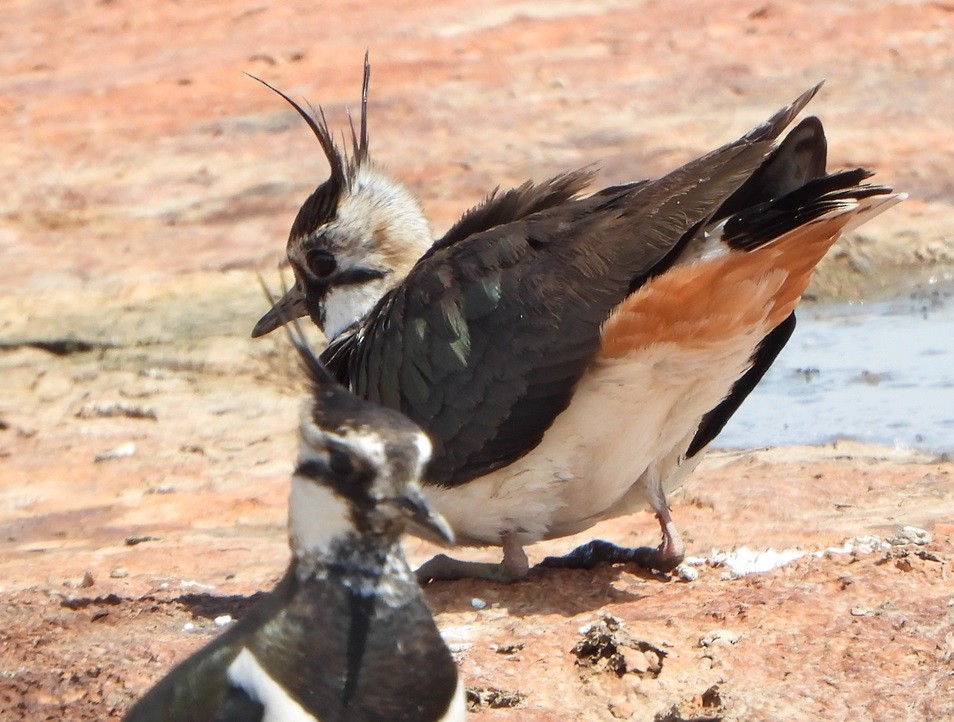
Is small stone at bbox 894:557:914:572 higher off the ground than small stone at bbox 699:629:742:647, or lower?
lower

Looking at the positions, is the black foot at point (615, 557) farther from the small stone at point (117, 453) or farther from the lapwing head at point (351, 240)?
the small stone at point (117, 453)

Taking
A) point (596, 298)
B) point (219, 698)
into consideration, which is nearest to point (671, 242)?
point (596, 298)

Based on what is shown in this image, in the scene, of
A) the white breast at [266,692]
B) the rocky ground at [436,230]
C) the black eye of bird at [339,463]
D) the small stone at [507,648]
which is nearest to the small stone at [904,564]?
the rocky ground at [436,230]

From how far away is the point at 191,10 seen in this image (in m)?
16.7

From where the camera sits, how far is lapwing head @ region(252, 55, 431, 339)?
665 cm

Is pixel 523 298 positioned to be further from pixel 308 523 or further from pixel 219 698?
pixel 219 698

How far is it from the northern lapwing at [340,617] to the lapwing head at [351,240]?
250cm

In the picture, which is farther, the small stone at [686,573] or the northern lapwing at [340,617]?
the small stone at [686,573]

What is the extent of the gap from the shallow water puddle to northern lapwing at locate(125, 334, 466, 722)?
14.4 ft

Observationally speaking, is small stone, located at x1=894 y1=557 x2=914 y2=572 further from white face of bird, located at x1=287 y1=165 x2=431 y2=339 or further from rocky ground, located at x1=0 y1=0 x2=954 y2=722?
white face of bird, located at x1=287 y1=165 x2=431 y2=339

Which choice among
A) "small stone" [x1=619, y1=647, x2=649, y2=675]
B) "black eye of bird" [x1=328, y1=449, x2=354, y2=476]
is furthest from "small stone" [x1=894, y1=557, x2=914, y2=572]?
"black eye of bird" [x1=328, y1=449, x2=354, y2=476]

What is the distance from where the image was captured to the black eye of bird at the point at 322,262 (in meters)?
6.68

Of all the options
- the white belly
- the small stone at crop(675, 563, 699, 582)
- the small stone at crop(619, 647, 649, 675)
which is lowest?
the small stone at crop(675, 563, 699, 582)

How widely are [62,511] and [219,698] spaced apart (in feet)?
13.3
